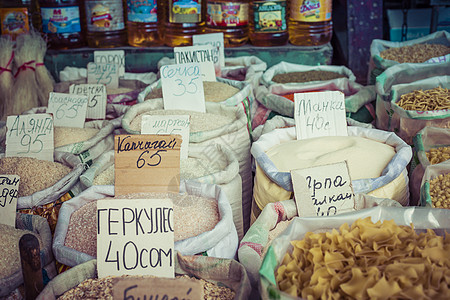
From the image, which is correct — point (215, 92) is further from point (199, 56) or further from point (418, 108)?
point (418, 108)

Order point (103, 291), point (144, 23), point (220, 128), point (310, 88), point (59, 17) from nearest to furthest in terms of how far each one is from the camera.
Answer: point (103, 291), point (220, 128), point (310, 88), point (59, 17), point (144, 23)

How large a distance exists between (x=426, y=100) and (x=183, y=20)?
135 centimetres

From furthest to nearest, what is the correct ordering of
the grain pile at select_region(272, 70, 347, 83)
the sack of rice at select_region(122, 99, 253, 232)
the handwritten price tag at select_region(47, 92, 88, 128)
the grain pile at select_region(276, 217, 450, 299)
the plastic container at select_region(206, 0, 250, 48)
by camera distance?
the plastic container at select_region(206, 0, 250, 48)
the grain pile at select_region(272, 70, 347, 83)
the handwritten price tag at select_region(47, 92, 88, 128)
the sack of rice at select_region(122, 99, 253, 232)
the grain pile at select_region(276, 217, 450, 299)

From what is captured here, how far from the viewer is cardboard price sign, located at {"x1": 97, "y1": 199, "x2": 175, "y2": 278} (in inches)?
35.2

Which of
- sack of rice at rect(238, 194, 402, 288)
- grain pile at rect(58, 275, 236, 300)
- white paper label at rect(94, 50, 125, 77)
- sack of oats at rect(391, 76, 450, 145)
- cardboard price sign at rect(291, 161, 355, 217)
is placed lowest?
grain pile at rect(58, 275, 236, 300)

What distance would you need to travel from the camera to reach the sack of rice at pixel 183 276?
0.86 m

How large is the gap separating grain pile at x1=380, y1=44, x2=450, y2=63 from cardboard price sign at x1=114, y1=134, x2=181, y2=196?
1.44 metres

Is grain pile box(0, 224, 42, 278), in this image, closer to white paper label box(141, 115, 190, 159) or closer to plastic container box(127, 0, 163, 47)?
white paper label box(141, 115, 190, 159)

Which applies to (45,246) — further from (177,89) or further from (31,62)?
(31,62)

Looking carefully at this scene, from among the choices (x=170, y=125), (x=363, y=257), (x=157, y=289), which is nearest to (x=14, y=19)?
(x=170, y=125)

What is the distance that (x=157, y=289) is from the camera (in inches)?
28.4

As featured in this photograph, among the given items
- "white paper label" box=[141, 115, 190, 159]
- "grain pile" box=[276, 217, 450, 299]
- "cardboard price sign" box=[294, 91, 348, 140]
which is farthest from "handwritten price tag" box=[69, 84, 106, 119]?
"grain pile" box=[276, 217, 450, 299]

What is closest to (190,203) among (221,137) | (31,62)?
(221,137)

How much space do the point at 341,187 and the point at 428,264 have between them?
0.34 m
